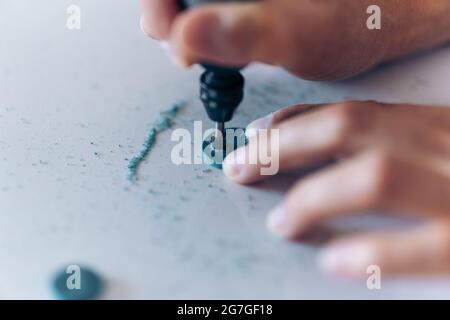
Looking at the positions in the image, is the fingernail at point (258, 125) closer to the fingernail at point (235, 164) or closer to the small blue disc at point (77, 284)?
the fingernail at point (235, 164)

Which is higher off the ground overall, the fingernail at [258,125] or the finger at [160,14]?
the finger at [160,14]

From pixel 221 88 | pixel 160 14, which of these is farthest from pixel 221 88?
pixel 160 14

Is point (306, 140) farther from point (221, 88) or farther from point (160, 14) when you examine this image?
point (160, 14)

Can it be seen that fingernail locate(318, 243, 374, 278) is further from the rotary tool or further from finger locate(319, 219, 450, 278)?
the rotary tool

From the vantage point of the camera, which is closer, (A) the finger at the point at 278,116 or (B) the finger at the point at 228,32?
(B) the finger at the point at 228,32

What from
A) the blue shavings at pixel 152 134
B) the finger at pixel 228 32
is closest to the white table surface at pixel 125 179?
the blue shavings at pixel 152 134

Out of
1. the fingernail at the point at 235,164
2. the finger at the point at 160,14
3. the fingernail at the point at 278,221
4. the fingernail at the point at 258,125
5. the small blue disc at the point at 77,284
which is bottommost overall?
the small blue disc at the point at 77,284

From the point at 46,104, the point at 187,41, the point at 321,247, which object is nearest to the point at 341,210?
the point at 321,247

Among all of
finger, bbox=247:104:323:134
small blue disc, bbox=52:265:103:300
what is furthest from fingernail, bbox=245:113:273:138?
small blue disc, bbox=52:265:103:300
